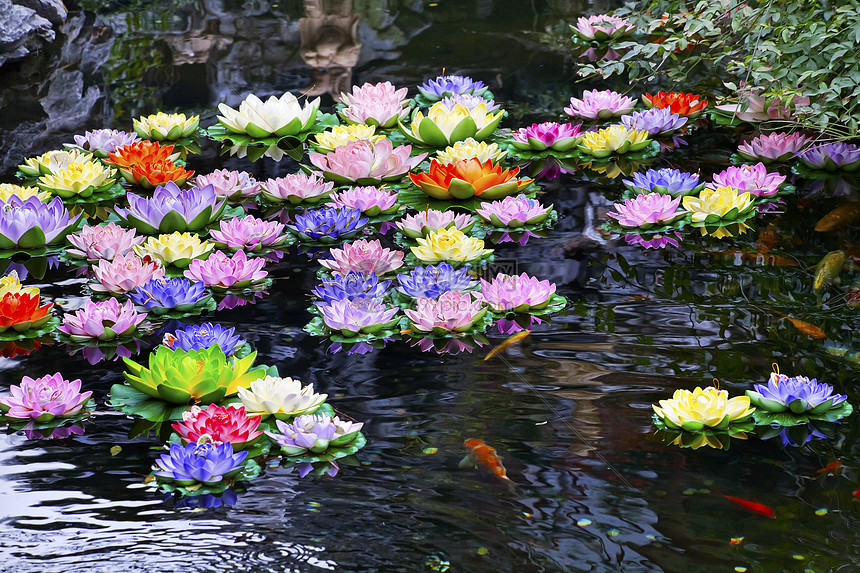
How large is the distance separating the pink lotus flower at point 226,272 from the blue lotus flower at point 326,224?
0.91ft

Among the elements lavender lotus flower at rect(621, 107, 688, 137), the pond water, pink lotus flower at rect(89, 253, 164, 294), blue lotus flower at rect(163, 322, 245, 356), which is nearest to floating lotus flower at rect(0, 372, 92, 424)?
the pond water

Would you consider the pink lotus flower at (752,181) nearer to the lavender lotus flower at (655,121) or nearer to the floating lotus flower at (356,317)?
the lavender lotus flower at (655,121)

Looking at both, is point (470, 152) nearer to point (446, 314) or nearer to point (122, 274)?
point (446, 314)

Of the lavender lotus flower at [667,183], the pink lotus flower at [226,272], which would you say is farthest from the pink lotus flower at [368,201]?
the lavender lotus flower at [667,183]

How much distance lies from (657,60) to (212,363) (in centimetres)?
292

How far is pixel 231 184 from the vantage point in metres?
2.72

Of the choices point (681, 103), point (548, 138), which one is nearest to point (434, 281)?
point (548, 138)

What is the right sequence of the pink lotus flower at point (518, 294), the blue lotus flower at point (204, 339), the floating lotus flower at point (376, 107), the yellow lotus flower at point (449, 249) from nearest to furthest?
the blue lotus flower at point (204, 339), the pink lotus flower at point (518, 294), the yellow lotus flower at point (449, 249), the floating lotus flower at point (376, 107)

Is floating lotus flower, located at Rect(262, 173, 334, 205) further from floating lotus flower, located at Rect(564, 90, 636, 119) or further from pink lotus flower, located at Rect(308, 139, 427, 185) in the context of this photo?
floating lotus flower, located at Rect(564, 90, 636, 119)

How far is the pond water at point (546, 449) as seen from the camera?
1.30 m

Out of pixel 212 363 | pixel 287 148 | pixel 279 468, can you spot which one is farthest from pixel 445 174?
pixel 279 468

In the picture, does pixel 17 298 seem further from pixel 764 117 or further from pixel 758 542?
pixel 764 117

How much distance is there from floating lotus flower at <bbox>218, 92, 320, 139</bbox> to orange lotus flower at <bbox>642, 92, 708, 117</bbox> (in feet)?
4.32

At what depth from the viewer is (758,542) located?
1.29 meters
